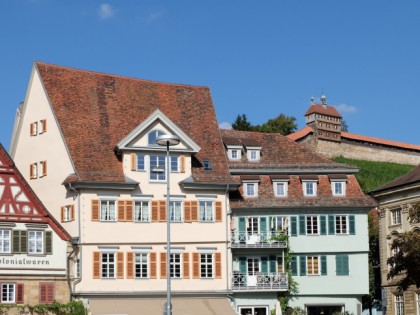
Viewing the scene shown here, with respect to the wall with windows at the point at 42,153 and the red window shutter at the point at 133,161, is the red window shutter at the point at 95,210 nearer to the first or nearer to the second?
the wall with windows at the point at 42,153

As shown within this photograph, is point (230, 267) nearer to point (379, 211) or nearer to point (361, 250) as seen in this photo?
point (361, 250)

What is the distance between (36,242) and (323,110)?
125m

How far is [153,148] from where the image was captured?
65.8m

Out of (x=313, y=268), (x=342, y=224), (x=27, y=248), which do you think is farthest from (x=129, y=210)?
(x=342, y=224)

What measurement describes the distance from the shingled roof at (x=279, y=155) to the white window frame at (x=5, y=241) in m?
16.7

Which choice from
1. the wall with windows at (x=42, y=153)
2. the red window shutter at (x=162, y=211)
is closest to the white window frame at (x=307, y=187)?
the red window shutter at (x=162, y=211)

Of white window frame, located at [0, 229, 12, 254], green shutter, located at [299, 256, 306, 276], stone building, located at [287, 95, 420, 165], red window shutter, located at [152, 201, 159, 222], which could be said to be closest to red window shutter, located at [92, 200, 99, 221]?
red window shutter, located at [152, 201, 159, 222]

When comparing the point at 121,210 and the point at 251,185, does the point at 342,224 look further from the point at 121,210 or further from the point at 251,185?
the point at 121,210

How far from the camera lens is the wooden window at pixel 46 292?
6200 centimetres

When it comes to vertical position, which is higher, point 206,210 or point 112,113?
point 112,113

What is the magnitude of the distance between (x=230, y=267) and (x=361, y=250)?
31.0 feet

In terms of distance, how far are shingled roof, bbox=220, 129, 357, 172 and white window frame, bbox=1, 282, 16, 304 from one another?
58.1ft

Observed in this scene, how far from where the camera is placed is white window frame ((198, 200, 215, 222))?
6700 cm

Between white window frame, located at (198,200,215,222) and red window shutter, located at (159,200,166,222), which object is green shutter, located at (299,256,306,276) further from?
red window shutter, located at (159,200,166,222)
